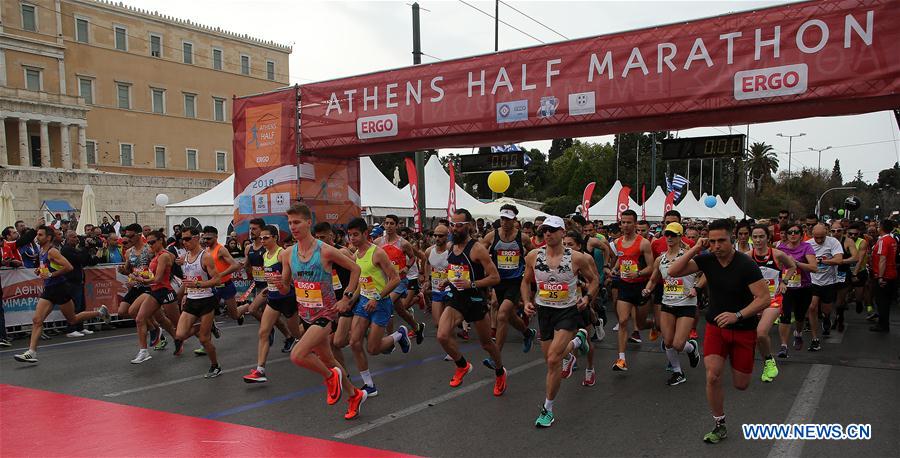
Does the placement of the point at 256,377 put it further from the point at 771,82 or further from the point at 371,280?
the point at 771,82

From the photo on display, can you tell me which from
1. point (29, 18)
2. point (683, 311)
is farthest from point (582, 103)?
point (29, 18)

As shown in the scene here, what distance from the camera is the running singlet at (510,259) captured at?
8.62 metres

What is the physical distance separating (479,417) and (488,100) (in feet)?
25.2

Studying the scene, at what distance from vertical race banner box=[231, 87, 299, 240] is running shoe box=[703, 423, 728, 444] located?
36.9ft

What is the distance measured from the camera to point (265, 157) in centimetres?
1531

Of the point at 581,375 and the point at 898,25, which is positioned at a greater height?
the point at 898,25

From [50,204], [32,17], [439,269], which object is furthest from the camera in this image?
[32,17]

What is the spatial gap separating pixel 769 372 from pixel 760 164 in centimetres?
8372

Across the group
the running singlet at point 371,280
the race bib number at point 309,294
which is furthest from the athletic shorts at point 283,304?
the race bib number at point 309,294

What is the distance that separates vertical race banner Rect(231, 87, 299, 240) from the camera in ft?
48.9

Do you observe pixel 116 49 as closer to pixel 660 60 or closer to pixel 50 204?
pixel 50 204

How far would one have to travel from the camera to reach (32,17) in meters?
52.6

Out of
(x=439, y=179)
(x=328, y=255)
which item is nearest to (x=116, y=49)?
(x=439, y=179)

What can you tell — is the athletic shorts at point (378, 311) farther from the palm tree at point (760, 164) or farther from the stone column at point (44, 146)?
the palm tree at point (760, 164)
